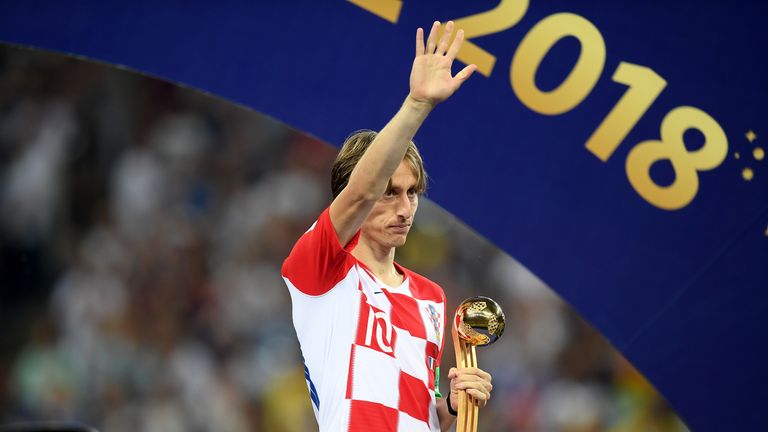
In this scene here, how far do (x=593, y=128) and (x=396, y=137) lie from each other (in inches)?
85.7

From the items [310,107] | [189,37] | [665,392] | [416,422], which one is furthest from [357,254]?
[665,392]

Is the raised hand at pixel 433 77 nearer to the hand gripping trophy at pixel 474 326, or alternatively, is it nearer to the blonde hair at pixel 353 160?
the blonde hair at pixel 353 160

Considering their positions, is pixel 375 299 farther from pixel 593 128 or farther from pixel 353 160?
pixel 593 128

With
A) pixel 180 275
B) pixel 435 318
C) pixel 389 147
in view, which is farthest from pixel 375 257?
pixel 180 275

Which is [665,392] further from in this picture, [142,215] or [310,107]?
[142,215]

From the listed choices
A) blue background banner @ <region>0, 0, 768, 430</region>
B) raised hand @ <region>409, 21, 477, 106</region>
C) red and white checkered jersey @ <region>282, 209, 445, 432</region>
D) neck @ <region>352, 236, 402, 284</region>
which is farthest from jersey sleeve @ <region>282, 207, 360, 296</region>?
blue background banner @ <region>0, 0, 768, 430</region>

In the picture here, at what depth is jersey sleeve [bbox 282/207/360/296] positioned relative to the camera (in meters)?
2.06

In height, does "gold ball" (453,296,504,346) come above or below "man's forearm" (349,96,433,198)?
below

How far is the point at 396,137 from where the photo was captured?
1.89 meters

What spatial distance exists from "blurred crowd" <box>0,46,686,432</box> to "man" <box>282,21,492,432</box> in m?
1.58

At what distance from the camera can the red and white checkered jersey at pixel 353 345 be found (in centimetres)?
214

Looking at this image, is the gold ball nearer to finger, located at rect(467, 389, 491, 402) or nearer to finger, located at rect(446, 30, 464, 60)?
finger, located at rect(467, 389, 491, 402)

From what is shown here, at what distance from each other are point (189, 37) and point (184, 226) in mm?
901

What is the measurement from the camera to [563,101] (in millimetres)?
3881
